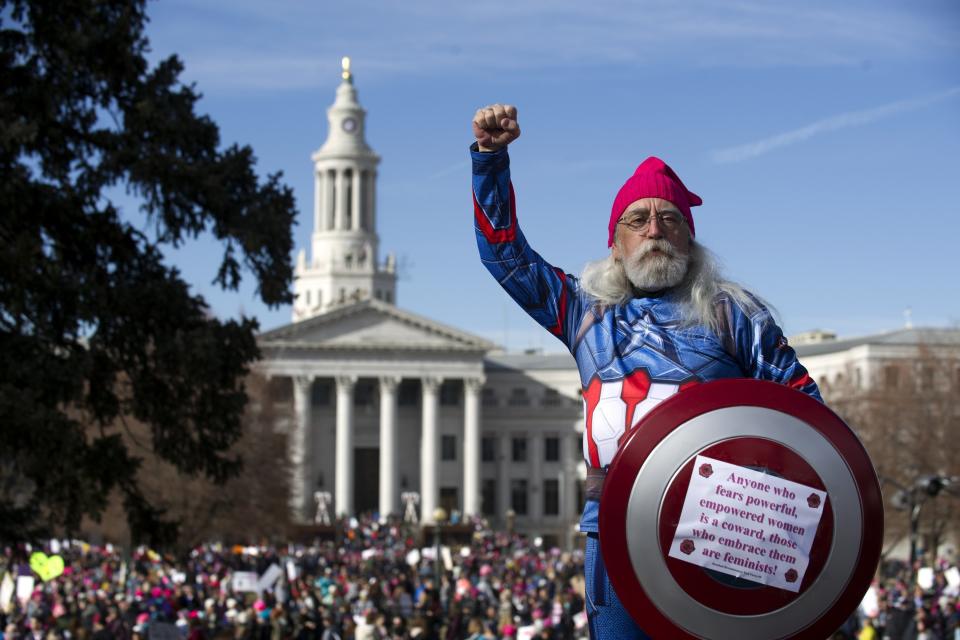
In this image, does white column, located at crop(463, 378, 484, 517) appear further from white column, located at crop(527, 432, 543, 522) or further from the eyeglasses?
the eyeglasses

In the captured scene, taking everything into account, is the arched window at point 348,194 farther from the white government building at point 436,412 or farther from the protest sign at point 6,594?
the protest sign at point 6,594

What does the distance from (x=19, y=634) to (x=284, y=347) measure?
8023 cm

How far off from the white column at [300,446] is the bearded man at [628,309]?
60334mm

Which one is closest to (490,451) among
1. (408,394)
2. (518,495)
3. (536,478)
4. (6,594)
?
(518,495)

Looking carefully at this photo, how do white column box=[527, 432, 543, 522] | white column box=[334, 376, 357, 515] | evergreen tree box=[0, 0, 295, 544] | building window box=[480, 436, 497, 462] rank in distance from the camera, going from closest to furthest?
evergreen tree box=[0, 0, 295, 544] → white column box=[334, 376, 357, 515] → white column box=[527, 432, 543, 522] → building window box=[480, 436, 497, 462]

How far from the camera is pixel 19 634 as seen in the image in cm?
1823

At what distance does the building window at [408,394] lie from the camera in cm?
10481

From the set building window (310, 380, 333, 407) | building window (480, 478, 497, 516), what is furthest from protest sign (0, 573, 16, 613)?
building window (480, 478, 497, 516)

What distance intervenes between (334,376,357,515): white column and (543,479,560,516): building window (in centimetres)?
→ 1515

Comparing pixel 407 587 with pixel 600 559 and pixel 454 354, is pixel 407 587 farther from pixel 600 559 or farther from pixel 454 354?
pixel 454 354

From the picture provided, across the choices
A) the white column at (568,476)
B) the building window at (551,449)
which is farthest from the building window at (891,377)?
the building window at (551,449)

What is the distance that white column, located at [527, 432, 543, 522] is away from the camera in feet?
351

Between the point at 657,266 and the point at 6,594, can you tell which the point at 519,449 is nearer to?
the point at 6,594

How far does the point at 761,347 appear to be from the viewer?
348 centimetres
